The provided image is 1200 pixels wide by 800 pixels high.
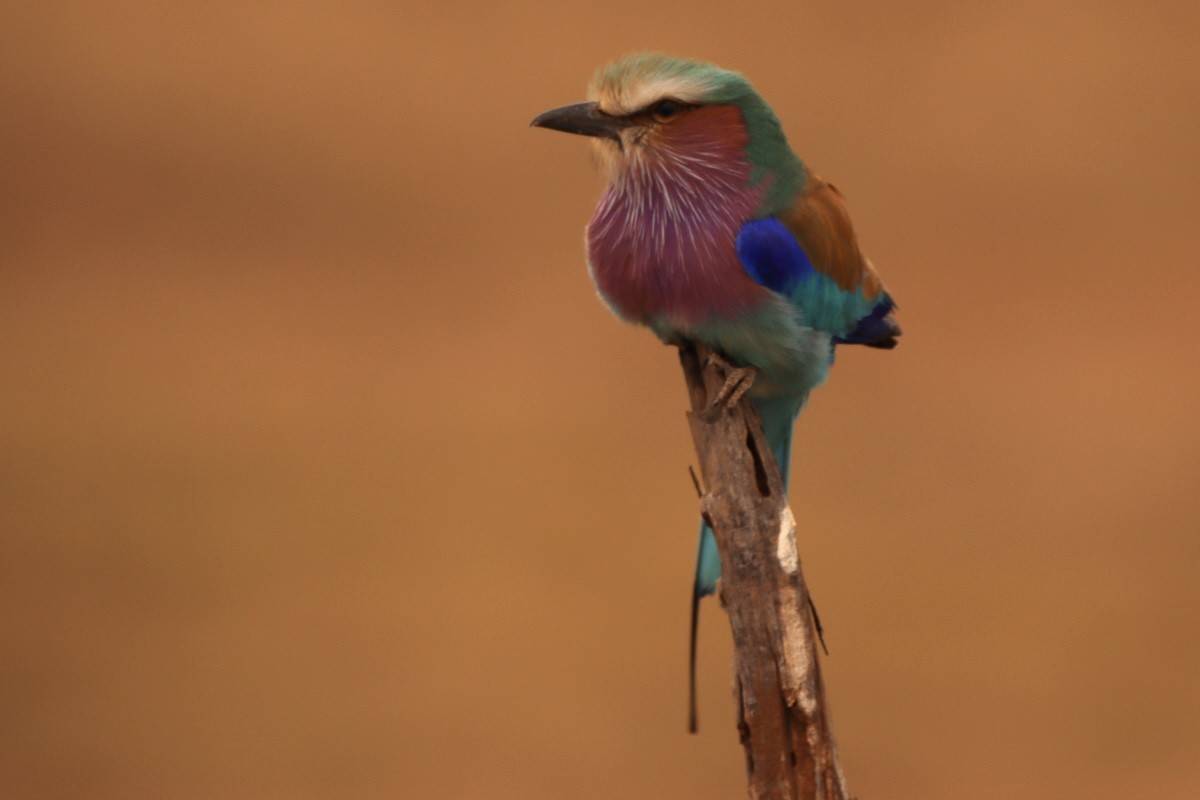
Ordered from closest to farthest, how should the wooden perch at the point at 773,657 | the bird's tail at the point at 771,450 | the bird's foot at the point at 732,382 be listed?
1. the wooden perch at the point at 773,657
2. the bird's foot at the point at 732,382
3. the bird's tail at the point at 771,450

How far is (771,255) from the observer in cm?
189

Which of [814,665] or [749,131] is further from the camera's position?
[749,131]

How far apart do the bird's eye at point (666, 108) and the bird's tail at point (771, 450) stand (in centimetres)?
44

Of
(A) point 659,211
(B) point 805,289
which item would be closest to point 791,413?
(B) point 805,289

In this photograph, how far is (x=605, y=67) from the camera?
1898mm

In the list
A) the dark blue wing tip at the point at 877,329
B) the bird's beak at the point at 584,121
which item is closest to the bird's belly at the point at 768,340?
the dark blue wing tip at the point at 877,329

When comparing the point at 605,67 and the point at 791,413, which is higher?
the point at 605,67

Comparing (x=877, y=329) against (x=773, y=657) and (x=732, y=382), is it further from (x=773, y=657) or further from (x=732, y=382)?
(x=773, y=657)

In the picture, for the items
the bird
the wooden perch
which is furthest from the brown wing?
the wooden perch

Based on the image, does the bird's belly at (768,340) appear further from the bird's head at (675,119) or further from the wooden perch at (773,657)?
the wooden perch at (773,657)

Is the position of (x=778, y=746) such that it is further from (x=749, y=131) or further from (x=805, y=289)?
(x=749, y=131)

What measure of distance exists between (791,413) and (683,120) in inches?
19.3

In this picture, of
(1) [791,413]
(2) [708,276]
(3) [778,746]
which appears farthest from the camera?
(1) [791,413]

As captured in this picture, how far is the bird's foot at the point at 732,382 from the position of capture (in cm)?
185
